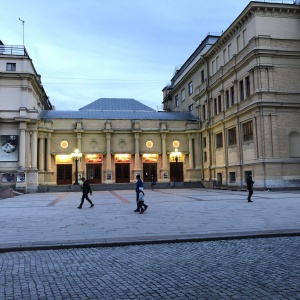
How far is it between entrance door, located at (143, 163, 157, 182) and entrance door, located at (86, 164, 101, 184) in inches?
249

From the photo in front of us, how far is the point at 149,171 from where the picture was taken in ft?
157

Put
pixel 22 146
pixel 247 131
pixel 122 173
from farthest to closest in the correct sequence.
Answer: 1. pixel 122 173
2. pixel 22 146
3. pixel 247 131

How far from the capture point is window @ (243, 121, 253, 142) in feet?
110

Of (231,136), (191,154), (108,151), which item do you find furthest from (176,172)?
(231,136)

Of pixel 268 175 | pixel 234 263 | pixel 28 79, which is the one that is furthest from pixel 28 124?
pixel 234 263

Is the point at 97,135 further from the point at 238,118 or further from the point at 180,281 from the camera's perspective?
the point at 180,281

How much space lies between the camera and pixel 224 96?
130 ft

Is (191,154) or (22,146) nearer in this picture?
(22,146)

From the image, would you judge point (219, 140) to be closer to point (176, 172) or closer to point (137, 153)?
point (176, 172)

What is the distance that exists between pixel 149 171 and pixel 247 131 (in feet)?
56.8

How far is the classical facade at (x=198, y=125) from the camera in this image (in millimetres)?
31531

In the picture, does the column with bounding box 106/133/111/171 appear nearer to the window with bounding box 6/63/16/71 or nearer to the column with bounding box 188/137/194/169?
the column with bounding box 188/137/194/169

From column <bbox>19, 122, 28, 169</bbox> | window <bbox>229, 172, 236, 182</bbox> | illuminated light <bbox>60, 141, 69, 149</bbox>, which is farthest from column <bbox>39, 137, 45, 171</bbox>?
window <bbox>229, 172, 236, 182</bbox>

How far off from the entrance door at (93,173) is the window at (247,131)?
68.7ft
